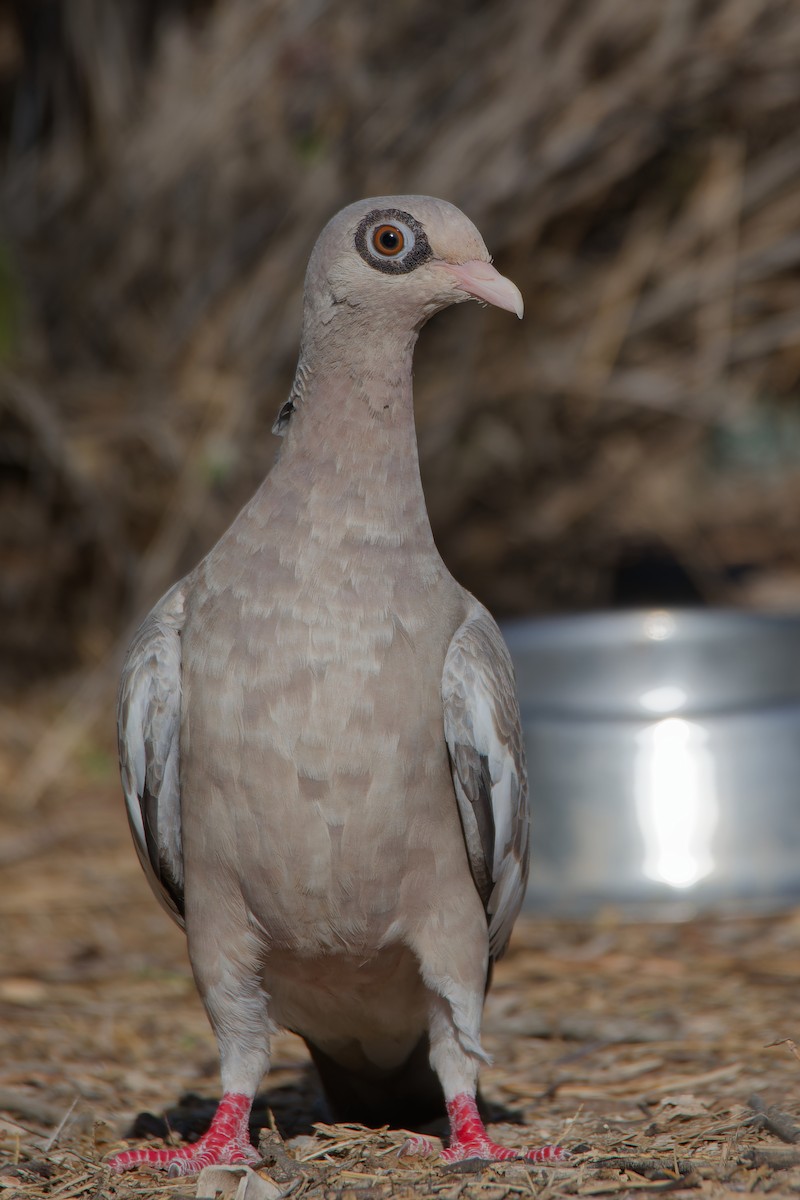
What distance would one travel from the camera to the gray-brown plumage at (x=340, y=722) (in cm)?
298

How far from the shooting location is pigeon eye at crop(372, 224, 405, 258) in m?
3.06

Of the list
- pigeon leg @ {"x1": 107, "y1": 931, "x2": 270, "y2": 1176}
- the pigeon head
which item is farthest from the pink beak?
pigeon leg @ {"x1": 107, "y1": 931, "x2": 270, "y2": 1176}

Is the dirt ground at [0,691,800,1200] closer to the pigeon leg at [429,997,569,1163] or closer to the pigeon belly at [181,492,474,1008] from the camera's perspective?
the pigeon leg at [429,997,569,1163]

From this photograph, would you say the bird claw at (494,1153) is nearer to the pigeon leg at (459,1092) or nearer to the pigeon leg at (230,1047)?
the pigeon leg at (459,1092)

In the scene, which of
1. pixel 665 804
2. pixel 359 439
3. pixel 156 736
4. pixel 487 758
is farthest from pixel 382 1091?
pixel 665 804

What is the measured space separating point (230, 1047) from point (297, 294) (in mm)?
3712

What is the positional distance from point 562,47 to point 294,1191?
15.2 feet

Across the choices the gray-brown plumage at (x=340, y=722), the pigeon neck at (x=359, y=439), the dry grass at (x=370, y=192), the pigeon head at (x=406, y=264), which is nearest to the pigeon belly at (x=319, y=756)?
the gray-brown plumage at (x=340, y=722)

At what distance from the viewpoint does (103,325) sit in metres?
6.56

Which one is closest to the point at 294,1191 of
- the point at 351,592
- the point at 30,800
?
the point at 351,592

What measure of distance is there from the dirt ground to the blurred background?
4.77 ft

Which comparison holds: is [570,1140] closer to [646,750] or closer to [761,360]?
[646,750]

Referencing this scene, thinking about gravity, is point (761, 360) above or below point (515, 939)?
above

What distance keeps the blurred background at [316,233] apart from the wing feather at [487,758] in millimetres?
3088
